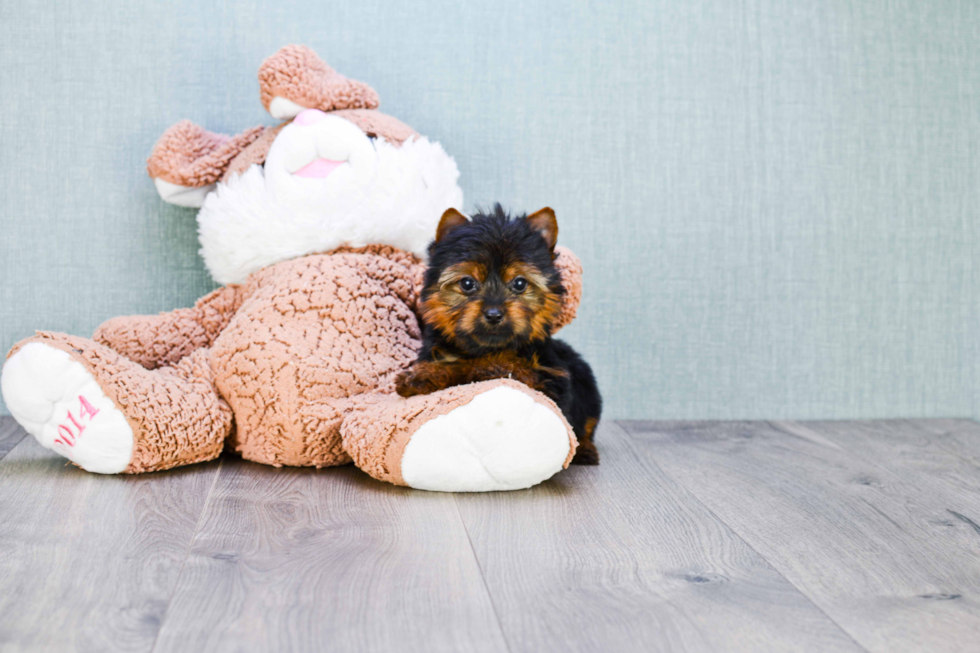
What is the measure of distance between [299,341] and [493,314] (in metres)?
0.45

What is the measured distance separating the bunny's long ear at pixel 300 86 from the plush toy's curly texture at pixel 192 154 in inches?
5.3

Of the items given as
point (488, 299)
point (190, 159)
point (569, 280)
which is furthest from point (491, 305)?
point (190, 159)

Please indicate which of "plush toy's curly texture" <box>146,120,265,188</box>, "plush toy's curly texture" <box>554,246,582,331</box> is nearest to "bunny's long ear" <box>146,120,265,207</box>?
"plush toy's curly texture" <box>146,120,265,188</box>

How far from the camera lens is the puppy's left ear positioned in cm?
141

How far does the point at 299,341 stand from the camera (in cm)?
154

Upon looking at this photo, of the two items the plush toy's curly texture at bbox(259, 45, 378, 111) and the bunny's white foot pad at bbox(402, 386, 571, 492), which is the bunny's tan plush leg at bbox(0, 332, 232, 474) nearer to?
the bunny's white foot pad at bbox(402, 386, 571, 492)

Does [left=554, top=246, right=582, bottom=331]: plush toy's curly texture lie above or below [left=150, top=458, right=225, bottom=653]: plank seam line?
above

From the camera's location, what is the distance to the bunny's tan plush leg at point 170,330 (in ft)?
5.38

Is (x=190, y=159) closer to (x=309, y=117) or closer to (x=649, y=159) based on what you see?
(x=309, y=117)

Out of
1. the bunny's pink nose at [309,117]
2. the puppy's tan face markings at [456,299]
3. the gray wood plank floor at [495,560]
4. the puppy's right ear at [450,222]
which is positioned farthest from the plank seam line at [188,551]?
the bunny's pink nose at [309,117]

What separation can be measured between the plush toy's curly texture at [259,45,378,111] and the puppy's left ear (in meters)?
0.59

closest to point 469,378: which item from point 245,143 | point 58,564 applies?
point 58,564

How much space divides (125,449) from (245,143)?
30.2 inches

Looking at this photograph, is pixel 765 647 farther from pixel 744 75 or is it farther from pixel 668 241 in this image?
pixel 744 75
